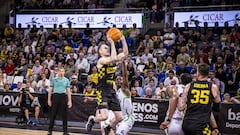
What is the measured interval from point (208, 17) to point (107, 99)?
1193cm

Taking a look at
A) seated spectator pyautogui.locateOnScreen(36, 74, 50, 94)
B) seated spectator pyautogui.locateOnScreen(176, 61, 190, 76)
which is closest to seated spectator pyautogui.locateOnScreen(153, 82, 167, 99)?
seated spectator pyautogui.locateOnScreen(176, 61, 190, 76)

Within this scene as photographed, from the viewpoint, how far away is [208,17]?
771 inches

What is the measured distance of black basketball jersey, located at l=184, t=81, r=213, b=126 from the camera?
6.82 m

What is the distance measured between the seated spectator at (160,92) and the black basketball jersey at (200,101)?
290 inches

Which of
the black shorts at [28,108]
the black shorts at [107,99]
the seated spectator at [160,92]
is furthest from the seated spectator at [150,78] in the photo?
the black shorts at [107,99]

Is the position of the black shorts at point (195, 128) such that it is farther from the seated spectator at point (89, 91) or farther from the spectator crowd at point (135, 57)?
the seated spectator at point (89, 91)

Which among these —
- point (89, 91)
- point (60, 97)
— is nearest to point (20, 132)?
point (60, 97)

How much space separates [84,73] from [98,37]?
3.25m

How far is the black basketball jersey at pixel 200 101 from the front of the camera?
22.4 feet

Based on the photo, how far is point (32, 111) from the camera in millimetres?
15766

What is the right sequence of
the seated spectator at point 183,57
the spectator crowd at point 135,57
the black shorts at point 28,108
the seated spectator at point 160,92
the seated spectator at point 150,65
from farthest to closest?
the seated spectator at point 150,65 → the seated spectator at point 183,57 → the spectator crowd at point 135,57 → the black shorts at point 28,108 → the seated spectator at point 160,92

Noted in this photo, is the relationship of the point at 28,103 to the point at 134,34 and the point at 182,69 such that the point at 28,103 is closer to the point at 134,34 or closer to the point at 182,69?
the point at 182,69

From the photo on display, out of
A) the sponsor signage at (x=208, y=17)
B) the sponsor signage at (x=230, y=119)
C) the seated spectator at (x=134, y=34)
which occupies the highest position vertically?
the sponsor signage at (x=208, y=17)

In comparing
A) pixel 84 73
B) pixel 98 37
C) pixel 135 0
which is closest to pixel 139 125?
pixel 84 73
